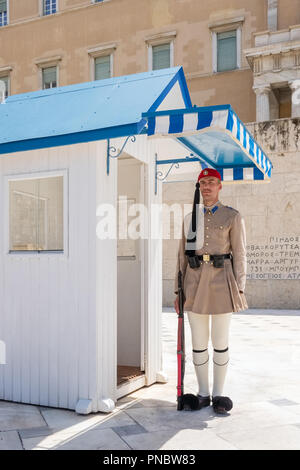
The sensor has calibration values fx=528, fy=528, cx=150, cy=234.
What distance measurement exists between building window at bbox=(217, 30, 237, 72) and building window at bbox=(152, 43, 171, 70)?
2358 mm

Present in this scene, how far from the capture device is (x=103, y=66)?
84.9ft

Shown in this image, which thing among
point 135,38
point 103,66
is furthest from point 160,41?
point 103,66

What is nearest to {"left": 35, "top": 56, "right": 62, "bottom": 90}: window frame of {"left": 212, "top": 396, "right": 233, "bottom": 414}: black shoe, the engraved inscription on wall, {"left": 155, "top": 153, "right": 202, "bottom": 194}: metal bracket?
the engraved inscription on wall

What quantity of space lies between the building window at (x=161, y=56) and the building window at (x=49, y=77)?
5.64 metres

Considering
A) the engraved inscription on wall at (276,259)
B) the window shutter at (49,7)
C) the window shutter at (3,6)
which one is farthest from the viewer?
the window shutter at (3,6)

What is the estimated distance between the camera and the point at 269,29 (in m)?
22.1

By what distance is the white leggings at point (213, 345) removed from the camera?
5070mm

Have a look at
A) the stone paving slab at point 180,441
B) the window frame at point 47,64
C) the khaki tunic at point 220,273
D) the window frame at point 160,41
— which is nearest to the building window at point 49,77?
the window frame at point 47,64

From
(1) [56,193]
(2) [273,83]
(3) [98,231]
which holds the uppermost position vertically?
(2) [273,83]

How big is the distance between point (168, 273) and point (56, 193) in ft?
36.4

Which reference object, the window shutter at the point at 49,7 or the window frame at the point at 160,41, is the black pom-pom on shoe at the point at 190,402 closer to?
the window frame at the point at 160,41

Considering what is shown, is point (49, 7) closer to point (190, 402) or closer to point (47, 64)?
point (47, 64)

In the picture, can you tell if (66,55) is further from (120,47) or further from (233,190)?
(233,190)
